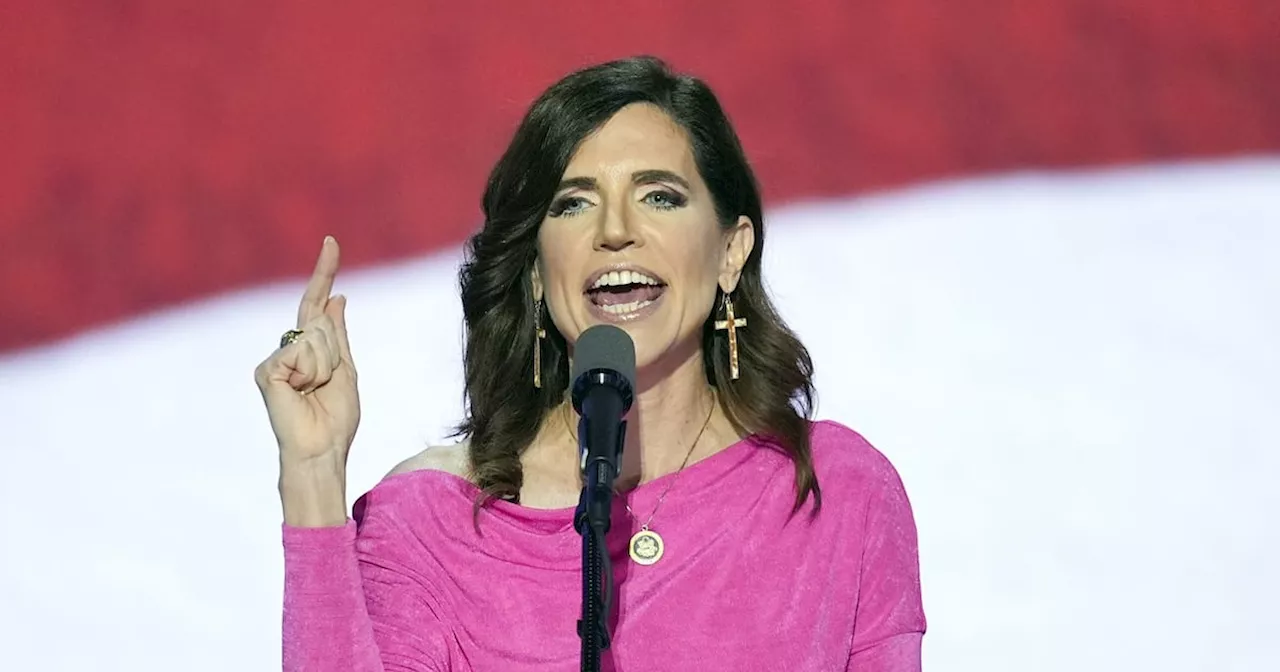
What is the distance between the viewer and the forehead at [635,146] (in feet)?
7.91

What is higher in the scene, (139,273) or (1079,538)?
(139,273)

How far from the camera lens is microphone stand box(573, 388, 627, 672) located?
1.60m

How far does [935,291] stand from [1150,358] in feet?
1.25

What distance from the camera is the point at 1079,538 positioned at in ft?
9.64

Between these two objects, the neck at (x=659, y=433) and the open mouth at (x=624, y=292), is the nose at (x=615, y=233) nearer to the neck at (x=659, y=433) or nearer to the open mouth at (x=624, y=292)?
the open mouth at (x=624, y=292)

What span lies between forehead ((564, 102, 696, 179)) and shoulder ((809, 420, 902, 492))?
408 millimetres

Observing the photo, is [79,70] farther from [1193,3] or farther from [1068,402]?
[1193,3]

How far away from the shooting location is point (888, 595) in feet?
7.69

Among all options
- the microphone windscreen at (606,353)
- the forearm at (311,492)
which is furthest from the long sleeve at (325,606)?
the microphone windscreen at (606,353)

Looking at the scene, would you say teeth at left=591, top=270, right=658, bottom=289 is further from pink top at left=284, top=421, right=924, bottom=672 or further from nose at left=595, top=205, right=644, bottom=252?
pink top at left=284, top=421, right=924, bottom=672

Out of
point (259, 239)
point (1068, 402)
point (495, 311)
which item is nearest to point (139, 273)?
point (259, 239)

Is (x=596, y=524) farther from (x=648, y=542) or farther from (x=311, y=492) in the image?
(x=648, y=542)

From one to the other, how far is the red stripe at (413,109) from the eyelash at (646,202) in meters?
0.78

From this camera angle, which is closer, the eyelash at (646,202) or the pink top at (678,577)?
the pink top at (678,577)
